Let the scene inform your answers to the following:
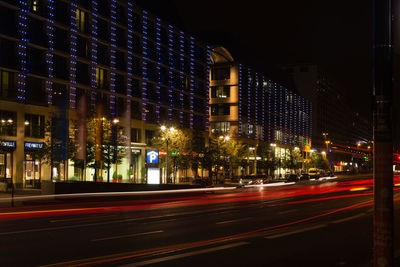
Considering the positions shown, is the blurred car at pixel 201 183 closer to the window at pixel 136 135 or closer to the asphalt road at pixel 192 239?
the window at pixel 136 135

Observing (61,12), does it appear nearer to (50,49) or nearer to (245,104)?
(50,49)

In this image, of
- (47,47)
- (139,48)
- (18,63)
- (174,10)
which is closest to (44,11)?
(47,47)

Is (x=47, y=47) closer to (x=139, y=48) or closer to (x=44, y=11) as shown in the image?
(x=44, y=11)

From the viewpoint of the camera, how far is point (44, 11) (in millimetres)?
47719

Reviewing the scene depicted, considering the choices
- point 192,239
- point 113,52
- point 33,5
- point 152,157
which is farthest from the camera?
point 113,52

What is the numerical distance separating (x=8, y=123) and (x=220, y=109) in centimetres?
4933

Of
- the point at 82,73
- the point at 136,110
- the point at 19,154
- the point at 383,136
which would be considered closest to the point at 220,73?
the point at 136,110

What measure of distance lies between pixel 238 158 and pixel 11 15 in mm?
39035

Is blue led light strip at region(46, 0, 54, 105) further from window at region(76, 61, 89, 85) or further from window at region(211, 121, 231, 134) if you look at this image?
window at region(211, 121, 231, 134)

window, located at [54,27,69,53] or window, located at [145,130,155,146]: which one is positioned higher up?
window, located at [54,27,69,53]

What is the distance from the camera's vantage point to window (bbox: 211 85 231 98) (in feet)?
284

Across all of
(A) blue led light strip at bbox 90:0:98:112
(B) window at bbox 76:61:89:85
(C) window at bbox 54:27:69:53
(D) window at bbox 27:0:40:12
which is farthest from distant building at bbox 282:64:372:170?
(D) window at bbox 27:0:40:12

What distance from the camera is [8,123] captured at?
43281 millimetres

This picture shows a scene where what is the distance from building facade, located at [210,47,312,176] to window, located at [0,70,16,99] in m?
38.0
